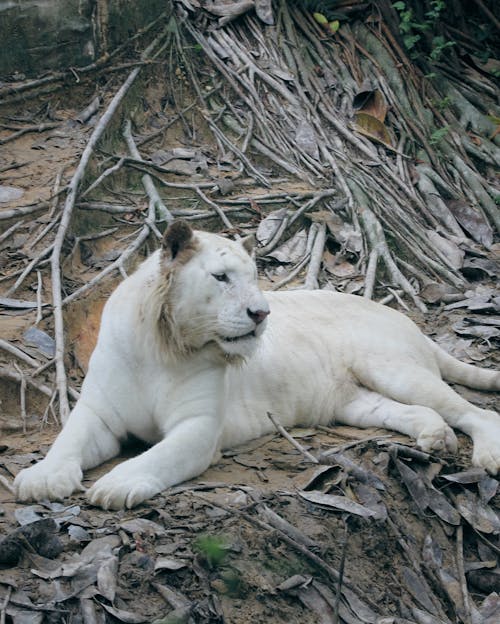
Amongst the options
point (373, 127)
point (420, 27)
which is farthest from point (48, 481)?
point (420, 27)

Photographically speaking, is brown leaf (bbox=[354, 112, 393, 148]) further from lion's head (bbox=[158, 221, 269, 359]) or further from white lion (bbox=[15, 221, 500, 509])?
lion's head (bbox=[158, 221, 269, 359])

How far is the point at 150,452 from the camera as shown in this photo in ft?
15.7

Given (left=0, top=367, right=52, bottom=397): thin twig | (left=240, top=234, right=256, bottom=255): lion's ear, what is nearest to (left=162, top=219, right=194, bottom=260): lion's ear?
(left=240, top=234, right=256, bottom=255): lion's ear

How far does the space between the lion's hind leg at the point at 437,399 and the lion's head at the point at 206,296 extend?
1.50 m

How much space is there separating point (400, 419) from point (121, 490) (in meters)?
2.14

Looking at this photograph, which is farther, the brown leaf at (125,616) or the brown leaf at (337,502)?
the brown leaf at (337,502)

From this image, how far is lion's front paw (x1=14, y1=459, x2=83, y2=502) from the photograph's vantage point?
4.58 meters

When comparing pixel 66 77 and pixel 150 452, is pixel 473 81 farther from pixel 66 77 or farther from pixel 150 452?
pixel 150 452

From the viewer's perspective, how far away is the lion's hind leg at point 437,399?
575 centimetres

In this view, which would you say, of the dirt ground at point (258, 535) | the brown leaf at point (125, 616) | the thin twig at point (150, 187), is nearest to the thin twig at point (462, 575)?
the dirt ground at point (258, 535)

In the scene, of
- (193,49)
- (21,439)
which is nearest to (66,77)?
(193,49)

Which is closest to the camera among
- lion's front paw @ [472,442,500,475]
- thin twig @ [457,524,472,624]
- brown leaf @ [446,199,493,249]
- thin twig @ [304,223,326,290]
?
thin twig @ [457,524,472,624]

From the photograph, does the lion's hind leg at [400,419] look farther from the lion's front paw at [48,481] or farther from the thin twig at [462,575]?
the lion's front paw at [48,481]

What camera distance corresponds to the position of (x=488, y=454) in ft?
18.6
